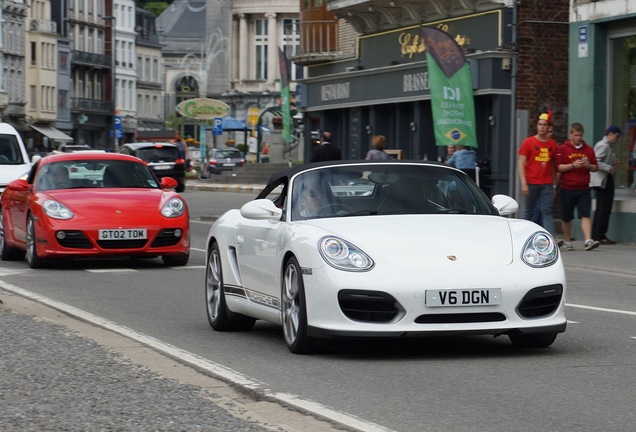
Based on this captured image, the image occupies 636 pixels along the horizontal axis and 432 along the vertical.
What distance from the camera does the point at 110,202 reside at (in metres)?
18.3

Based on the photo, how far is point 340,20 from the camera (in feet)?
153

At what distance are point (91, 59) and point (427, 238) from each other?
440ft

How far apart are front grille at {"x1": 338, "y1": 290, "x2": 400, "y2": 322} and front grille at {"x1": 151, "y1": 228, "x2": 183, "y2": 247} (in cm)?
895

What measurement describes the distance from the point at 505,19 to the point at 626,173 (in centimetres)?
784

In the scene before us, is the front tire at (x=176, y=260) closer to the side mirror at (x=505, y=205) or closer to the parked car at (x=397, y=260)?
the parked car at (x=397, y=260)

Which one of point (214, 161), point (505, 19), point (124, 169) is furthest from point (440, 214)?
point (214, 161)

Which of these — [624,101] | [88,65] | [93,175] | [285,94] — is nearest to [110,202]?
[93,175]

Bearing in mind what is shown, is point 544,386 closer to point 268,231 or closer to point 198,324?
point 268,231

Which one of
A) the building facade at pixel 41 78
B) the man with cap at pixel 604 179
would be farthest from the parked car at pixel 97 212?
the building facade at pixel 41 78

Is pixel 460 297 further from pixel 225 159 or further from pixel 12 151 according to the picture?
pixel 225 159

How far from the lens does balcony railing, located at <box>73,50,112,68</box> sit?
138 metres

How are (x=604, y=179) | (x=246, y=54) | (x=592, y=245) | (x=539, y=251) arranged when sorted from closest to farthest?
(x=539, y=251) < (x=592, y=245) < (x=604, y=179) < (x=246, y=54)

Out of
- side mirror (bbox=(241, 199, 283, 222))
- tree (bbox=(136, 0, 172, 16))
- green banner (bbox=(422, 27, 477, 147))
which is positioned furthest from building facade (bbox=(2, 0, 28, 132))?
side mirror (bbox=(241, 199, 283, 222))

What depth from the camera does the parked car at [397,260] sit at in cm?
955
